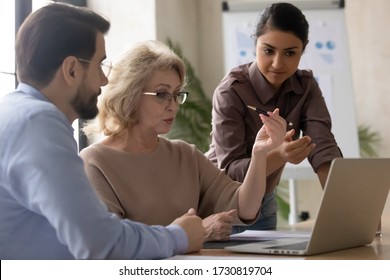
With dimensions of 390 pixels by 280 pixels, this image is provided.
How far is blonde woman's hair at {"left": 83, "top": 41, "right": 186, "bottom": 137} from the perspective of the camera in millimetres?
1538

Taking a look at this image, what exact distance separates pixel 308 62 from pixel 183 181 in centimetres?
190

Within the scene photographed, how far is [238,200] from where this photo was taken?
165cm

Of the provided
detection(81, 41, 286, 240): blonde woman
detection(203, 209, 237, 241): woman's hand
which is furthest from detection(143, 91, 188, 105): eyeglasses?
detection(203, 209, 237, 241): woman's hand

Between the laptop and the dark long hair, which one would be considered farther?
the dark long hair

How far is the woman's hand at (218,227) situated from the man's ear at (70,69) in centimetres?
54

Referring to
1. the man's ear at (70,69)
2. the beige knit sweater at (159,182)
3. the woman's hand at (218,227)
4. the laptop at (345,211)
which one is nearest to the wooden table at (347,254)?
the laptop at (345,211)

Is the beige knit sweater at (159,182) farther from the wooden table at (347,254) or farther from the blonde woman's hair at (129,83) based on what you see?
the wooden table at (347,254)

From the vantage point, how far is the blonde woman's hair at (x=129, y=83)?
1.54 meters

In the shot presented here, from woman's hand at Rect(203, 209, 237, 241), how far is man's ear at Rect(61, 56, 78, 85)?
1.77ft

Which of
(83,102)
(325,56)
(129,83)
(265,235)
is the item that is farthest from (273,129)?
(325,56)

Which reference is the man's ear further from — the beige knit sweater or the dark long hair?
the dark long hair

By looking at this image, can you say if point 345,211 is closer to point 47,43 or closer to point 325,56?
point 47,43
